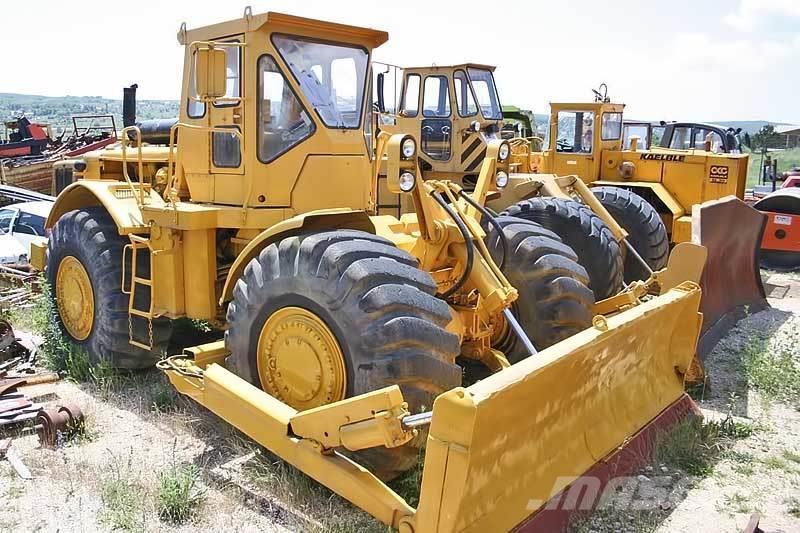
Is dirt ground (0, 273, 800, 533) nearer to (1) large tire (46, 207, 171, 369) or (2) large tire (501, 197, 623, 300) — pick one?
(1) large tire (46, 207, 171, 369)

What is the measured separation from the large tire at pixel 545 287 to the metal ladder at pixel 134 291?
2.65 m

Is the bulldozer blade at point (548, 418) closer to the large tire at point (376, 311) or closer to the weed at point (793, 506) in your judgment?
the large tire at point (376, 311)

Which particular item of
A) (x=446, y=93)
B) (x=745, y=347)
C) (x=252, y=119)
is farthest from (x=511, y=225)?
(x=446, y=93)

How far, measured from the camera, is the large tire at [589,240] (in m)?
6.47

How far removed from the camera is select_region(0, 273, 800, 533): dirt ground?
4.06 meters

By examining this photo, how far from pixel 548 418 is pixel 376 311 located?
3.44 feet

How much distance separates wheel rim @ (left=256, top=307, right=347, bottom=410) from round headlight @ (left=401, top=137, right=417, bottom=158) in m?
1.15

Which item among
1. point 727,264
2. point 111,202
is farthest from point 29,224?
point 727,264

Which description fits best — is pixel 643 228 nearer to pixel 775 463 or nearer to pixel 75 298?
pixel 775 463

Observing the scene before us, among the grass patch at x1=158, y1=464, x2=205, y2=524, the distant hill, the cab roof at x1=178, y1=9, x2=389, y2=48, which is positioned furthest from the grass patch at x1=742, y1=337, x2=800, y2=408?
the distant hill

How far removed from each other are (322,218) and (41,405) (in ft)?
8.52

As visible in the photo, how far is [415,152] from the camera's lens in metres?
4.55

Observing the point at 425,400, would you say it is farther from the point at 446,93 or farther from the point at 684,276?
the point at 446,93

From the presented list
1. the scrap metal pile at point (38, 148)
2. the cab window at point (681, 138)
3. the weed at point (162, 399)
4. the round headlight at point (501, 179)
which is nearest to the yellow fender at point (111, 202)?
the weed at point (162, 399)
